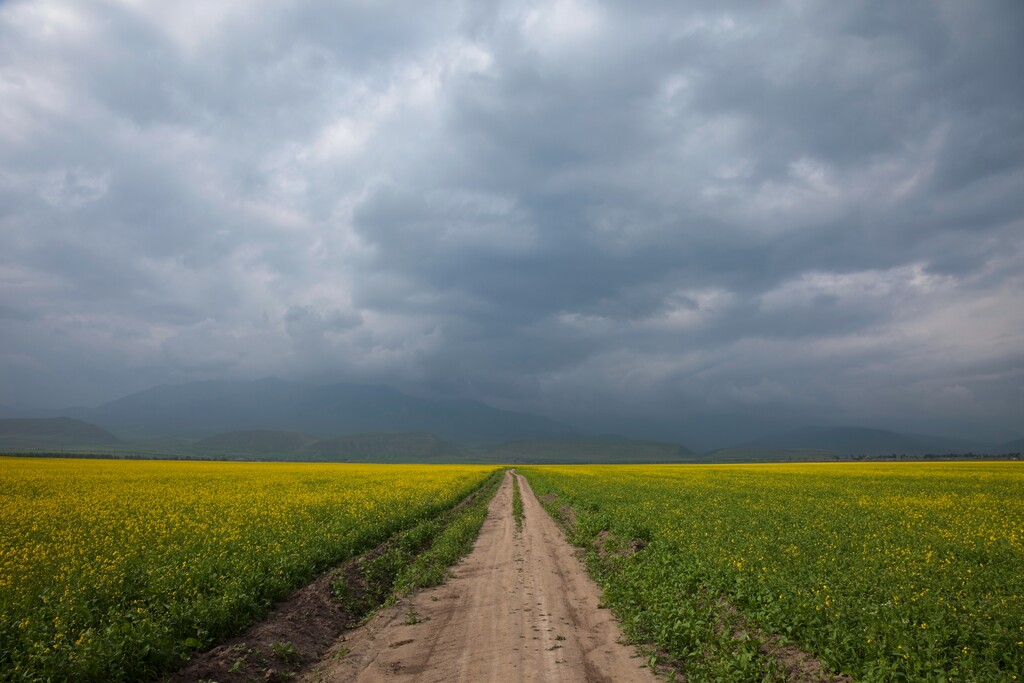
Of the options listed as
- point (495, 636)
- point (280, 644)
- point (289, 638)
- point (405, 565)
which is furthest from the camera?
point (405, 565)

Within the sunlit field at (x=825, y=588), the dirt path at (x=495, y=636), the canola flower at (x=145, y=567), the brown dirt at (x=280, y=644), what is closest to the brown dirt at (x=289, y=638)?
the brown dirt at (x=280, y=644)

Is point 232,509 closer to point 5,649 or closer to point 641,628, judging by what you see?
point 5,649

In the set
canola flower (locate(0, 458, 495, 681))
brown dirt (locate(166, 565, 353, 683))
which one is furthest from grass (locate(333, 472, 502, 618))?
canola flower (locate(0, 458, 495, 681))

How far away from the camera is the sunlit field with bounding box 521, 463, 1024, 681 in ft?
26.3

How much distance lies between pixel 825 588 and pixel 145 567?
15.5 meters

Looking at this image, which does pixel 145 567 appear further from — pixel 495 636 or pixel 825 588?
pixel 825 588

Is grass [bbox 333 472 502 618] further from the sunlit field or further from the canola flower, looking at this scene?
the sunlit field

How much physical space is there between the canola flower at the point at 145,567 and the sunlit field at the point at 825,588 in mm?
8597

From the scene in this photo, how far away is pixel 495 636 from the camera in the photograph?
33.4 ft

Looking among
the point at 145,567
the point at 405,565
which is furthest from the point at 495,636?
the point at 145,567

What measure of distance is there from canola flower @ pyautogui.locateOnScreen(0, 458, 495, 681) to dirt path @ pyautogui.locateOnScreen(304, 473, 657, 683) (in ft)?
9.22

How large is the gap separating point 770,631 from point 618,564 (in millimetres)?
6580

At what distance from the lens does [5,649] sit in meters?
7.71

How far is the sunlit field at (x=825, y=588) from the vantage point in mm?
8031
